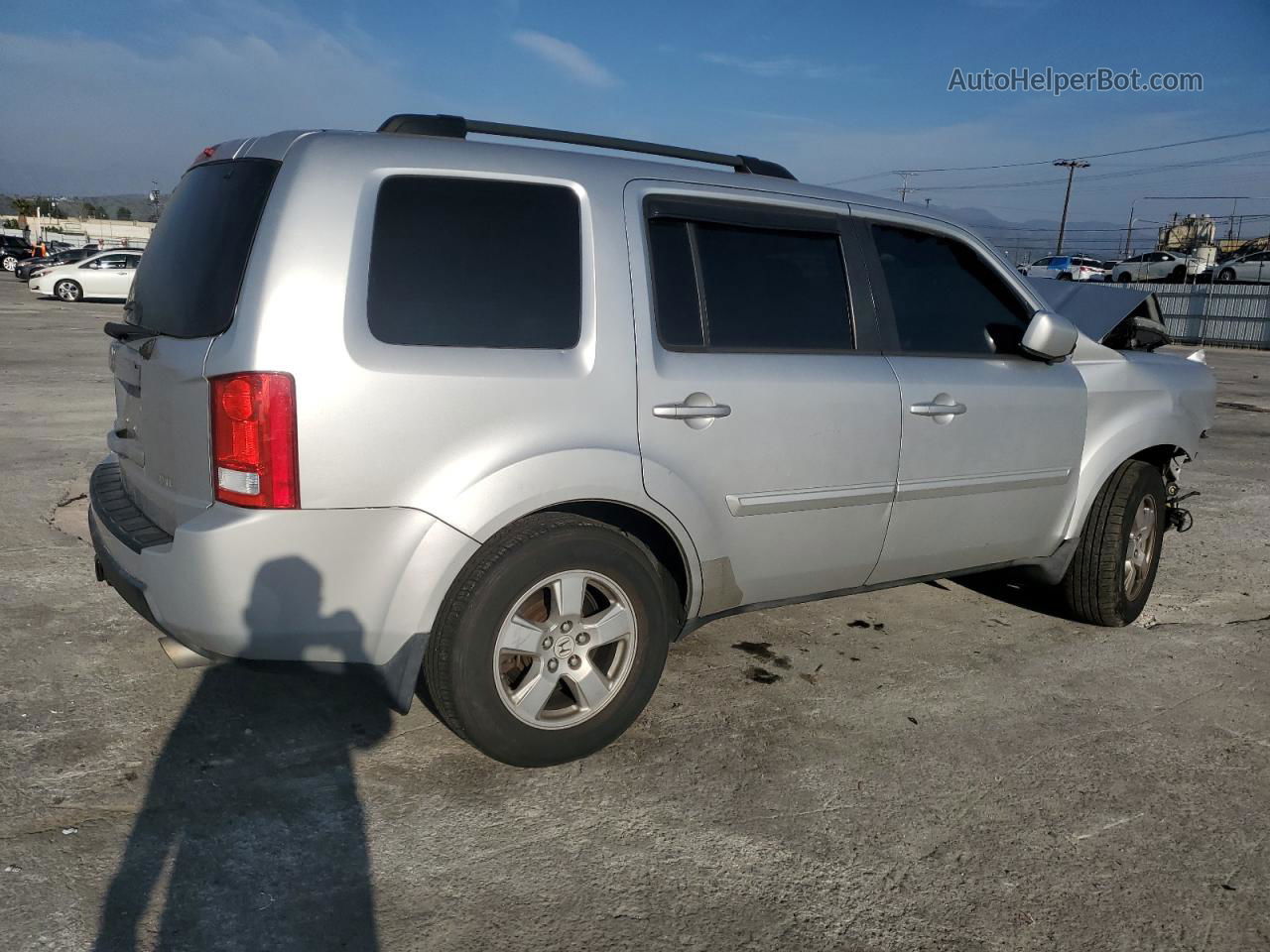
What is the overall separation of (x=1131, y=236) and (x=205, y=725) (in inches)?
2456

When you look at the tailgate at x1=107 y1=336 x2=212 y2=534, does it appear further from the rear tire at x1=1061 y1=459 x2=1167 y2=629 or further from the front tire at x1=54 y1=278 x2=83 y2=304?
the front tire at x1=54 y1=278 x2=83 y2=304

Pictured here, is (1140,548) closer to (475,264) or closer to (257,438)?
(475,264)

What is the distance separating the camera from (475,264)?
3.01 m

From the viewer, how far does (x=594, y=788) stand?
3186mm

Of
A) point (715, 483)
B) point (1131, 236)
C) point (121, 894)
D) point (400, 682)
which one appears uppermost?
point (1131, 236)

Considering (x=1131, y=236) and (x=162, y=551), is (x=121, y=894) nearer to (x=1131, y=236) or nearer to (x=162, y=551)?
(x=162, y=551)

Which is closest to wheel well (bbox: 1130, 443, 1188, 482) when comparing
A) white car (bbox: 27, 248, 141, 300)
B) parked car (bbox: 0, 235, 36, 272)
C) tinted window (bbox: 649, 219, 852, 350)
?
tinted window (bbox: 649, 219, 852, 350)

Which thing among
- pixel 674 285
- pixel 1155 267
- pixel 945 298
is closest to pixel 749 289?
pixel 674 285

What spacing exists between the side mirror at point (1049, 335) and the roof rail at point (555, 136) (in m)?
1.13

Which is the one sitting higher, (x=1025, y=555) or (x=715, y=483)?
(x=715, y=483)

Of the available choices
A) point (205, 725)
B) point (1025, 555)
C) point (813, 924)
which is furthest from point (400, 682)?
point (1025, 555)

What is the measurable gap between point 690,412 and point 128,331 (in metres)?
1.81

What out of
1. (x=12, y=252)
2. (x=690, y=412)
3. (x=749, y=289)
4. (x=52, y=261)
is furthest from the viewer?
(x=12, y=252)

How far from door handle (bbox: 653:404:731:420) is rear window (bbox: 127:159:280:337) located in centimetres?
128
